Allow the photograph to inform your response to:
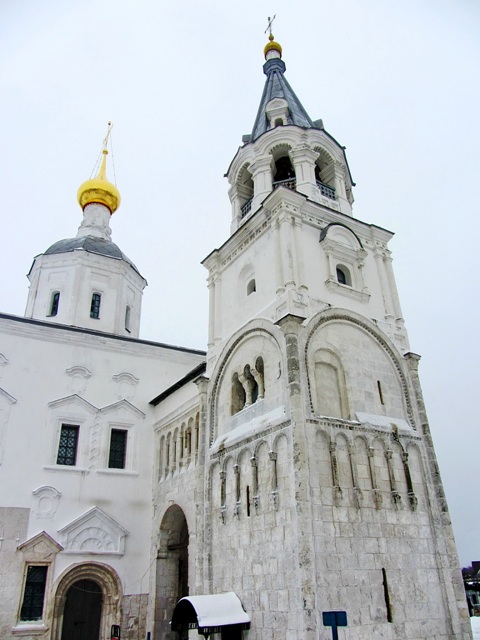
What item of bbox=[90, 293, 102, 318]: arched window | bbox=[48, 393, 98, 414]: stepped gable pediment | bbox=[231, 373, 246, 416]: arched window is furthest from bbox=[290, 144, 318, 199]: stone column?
bbox=[90, 293, 102, 318]: arched window

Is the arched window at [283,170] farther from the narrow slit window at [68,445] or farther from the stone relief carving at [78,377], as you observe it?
the narrow slit window at [68,445]

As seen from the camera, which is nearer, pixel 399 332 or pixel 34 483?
pixel 399 332

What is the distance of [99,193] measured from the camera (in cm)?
2320

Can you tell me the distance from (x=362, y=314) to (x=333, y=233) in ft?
7.82

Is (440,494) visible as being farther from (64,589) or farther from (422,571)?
(64,589)

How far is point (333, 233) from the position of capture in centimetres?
1356

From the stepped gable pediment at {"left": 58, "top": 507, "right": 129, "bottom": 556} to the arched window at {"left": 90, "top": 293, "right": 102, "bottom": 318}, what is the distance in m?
7.84

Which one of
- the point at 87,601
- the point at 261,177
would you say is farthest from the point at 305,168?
the point at 87,601

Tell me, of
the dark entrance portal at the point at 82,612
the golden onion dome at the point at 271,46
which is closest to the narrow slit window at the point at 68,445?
the dark entrance portal at the point at 82,612

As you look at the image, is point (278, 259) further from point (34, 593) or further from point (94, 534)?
point (34, 593)

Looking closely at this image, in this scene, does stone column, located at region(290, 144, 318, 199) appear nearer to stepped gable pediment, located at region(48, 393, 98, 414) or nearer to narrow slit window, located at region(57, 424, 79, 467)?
stepped gable pediment, located at region(48, 393, 98, 414)

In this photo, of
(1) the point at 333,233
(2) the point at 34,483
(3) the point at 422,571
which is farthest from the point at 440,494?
(2) the point at 34,483

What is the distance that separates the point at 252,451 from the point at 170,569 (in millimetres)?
6095

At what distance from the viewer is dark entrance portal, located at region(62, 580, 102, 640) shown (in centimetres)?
1373
